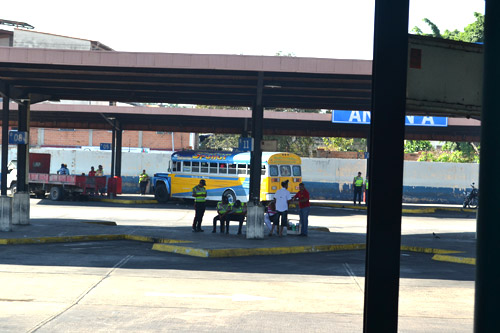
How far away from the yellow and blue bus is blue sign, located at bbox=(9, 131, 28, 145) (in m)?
13.8

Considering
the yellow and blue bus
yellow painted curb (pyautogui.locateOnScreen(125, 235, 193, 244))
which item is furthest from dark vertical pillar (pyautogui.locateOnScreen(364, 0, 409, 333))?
the yellow and blue bus

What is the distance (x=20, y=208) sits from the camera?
23.4 metres

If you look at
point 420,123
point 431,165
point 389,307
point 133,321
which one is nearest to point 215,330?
point 133,321

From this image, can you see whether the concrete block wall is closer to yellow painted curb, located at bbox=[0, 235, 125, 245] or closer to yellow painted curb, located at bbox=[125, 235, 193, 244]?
yellow painted curb, located at bbox=[125, 235, 193, 244]

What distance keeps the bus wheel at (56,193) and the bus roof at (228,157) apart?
21.6ft

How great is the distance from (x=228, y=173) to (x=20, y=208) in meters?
14.6

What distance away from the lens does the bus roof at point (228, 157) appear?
119 ft

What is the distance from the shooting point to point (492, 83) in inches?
135

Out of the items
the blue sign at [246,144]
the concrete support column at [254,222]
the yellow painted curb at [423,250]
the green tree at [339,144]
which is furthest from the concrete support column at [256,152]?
the green tree at [339,144]

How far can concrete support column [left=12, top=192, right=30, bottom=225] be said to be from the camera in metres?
23.4

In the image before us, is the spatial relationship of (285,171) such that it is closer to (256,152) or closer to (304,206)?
(256,152)

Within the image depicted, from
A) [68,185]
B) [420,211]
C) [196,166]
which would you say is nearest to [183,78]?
[196,166]

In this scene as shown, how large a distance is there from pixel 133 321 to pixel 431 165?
41.4m

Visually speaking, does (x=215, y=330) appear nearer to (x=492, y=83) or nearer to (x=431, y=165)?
→ (x=492, y=83)
